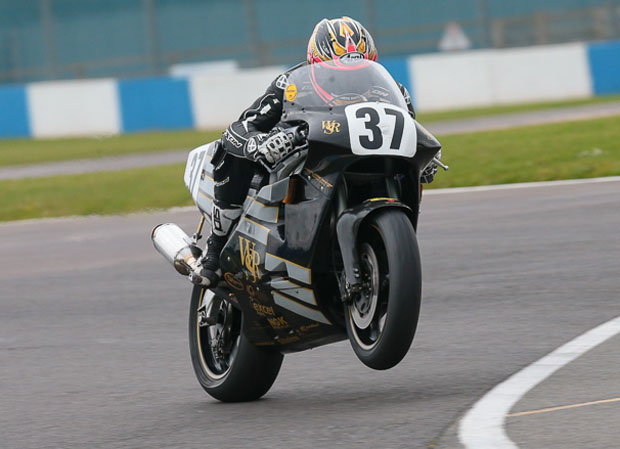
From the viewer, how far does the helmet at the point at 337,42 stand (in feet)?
18.1

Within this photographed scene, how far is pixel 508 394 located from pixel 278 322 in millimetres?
1024

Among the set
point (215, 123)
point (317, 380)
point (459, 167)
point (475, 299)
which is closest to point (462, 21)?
point (215, 123)

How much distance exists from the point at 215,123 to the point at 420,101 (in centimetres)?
413

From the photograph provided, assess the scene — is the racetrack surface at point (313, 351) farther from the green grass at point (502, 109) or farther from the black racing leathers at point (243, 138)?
the green grass at point (502, 109)

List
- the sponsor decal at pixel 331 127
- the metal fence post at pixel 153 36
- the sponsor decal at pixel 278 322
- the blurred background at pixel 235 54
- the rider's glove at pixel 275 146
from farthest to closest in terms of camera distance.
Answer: the metal fence post at pixel 153 36 → the blurred background at pixel 235 54 → the sponsor decal at pixel 278 322 → the rider's glove at pixel 275 146 → the sponsor decal at pixel 331 127

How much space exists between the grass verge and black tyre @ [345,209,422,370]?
660 inches

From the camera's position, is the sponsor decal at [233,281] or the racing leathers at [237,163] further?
the sponsor decal at [233,281]

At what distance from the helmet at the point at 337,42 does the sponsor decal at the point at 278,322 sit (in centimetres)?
111

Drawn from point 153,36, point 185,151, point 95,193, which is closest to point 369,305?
point 95,193

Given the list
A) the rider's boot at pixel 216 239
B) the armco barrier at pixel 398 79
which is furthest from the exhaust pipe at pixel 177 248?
the armco barrier at pixel 398 79

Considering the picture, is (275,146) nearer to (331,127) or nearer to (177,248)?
(331,127)

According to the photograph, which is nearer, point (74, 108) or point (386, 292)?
point (386, 292)

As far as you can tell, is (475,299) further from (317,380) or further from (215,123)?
(215,123)

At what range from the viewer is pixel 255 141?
5.43 metres
